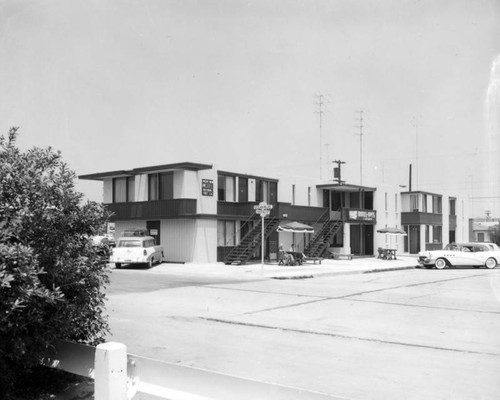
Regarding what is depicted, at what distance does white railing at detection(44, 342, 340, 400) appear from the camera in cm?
414

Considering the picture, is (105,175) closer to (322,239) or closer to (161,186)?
(161,186)

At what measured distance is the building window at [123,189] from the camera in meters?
35.9

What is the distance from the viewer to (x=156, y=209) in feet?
109

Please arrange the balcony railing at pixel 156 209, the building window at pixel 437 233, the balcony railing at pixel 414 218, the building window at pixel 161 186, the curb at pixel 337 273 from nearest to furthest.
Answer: the curb at pixel 337 273, the balcony railing at pixel 156 209, the building window at pixel 161 186, the balcony railing at pixel 414 218, the building window at pixel 437 233

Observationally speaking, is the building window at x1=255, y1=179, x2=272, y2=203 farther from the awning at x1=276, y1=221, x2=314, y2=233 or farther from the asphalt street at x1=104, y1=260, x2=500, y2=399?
the asphalt street at x1=104, y1=260, x2=500, y2=399

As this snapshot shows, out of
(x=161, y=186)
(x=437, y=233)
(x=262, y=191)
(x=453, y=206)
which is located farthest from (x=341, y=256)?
(x=453, y=206)

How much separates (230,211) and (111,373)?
29.6 m

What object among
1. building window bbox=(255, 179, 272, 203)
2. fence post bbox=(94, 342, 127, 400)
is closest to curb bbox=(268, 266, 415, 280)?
building window bbox=(255, 179, 272, 203)

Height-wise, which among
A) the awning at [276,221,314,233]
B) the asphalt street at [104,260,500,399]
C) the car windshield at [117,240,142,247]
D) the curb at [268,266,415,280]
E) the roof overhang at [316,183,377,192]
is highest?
the roof overhang at [316,183,377,192]

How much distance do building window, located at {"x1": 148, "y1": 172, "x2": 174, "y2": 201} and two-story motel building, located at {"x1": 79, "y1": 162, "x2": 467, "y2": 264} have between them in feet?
0.19

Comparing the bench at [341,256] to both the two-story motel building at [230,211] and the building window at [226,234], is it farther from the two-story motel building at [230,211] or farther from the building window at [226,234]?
the building window at [226,234]

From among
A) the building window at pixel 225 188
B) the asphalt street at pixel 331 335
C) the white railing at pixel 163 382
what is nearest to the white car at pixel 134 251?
the building window at pixel 225 188

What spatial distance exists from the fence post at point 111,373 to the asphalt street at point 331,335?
102 inches

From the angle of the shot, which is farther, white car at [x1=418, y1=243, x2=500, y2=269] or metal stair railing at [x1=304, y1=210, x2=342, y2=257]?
metal stair railing at [x1=304, y1=210, x2=342, y2=257]
